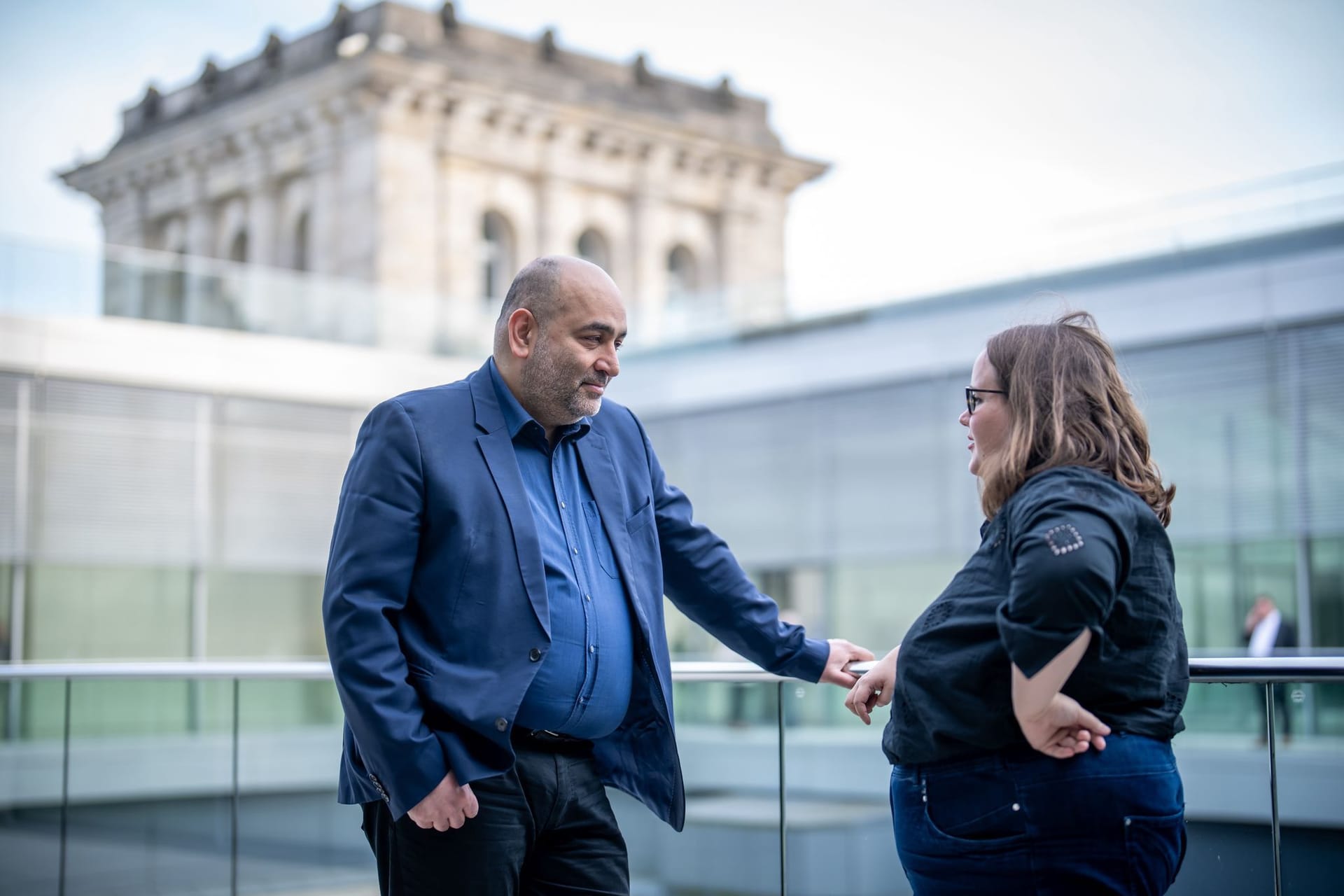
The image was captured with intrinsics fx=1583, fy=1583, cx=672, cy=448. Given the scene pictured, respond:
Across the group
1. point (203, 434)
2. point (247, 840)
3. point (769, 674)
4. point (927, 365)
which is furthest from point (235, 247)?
point (769, 674)

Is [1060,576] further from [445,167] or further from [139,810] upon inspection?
[445,167]

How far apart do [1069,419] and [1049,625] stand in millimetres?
461

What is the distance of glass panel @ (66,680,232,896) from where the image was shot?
725 centimetres

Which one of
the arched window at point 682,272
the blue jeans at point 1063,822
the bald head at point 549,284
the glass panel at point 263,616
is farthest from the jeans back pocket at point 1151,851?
the arched window at point 682,272

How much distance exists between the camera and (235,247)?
146 ft

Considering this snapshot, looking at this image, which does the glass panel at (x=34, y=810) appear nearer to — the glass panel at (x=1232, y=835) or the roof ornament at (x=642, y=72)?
the glass panel at (x=1232, y=835)

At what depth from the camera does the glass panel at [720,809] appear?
222 inches

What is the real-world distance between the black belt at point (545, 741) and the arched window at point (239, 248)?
138 feet

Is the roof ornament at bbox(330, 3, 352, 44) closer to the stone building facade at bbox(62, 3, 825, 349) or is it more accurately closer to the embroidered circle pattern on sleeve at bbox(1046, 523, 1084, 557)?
the stone building facade at bbox(62, 3, 825, 349)

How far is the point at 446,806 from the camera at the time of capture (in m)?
3.19

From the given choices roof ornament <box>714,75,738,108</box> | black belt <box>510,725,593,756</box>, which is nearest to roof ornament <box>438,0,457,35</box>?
roof ornament <box>714,75,738,108</box>

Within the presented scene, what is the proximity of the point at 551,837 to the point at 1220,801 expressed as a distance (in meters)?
2.33

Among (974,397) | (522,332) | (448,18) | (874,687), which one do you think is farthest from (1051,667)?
(448,18)

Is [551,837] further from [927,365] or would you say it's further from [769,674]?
[927,365]
